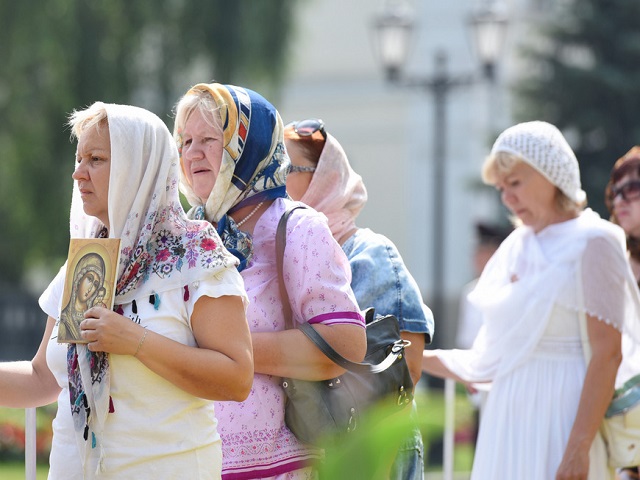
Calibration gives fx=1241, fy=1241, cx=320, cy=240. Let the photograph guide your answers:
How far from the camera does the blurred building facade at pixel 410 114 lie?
28969 millimetres

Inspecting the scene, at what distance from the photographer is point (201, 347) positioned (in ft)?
8.98

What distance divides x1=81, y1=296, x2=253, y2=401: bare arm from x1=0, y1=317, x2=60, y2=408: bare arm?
0.44 m

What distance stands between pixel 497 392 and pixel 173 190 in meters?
1.82

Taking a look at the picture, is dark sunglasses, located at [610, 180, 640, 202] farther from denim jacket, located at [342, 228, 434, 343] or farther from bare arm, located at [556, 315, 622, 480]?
denim jacket, located at [342, 228, 434, 343]

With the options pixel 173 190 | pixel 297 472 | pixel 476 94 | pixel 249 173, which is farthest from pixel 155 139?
pixel 476 94

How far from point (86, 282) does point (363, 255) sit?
1118mm

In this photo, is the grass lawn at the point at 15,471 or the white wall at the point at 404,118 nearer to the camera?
the grass lawn at the point at 15,471

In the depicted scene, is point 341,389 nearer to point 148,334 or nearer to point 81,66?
point 148,334

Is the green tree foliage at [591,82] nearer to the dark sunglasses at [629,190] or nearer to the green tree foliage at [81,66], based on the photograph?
the green tree foliage at [81,66]

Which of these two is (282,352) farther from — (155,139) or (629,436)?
(629,436)

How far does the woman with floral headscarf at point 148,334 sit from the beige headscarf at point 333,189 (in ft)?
2.80

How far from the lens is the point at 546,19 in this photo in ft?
69.8

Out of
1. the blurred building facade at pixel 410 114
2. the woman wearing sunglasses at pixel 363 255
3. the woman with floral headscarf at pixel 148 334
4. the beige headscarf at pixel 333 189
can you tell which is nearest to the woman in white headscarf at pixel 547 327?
the woman wearing sunglasses at pixel 363 255

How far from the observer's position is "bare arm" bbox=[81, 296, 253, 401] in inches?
104
